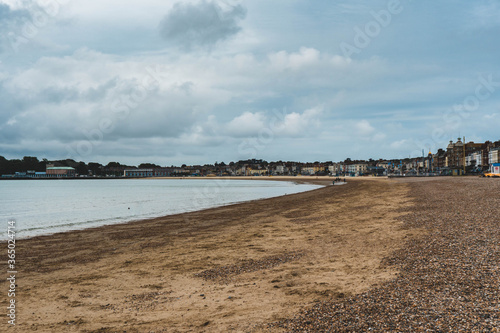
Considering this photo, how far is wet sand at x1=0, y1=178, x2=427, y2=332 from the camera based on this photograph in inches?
260

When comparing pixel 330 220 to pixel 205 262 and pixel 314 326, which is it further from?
pixel 314 326

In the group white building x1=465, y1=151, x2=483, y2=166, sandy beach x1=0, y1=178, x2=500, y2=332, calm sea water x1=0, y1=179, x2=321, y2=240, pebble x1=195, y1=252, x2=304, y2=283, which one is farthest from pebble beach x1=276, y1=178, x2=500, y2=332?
white building x1=465, y1=151, x2=483, y2=166

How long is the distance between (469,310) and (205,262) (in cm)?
760

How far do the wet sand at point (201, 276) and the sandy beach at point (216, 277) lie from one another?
0.03 m

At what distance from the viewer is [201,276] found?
9367 mm

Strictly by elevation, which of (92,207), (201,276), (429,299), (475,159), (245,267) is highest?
(475,159)

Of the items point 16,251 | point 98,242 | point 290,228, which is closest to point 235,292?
point 290,228

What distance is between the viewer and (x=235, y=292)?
25.3ft

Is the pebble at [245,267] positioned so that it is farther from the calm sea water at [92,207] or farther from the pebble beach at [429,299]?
the calm sea water at [92,207]

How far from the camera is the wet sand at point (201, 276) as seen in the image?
21.6ft

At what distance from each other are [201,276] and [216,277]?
507 millimetres

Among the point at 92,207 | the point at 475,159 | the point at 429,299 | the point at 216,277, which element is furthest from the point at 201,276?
the point at 475,159

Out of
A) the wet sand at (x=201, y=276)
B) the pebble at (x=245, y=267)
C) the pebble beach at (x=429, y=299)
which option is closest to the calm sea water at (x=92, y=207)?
the wet sand at (x=201, y=276)

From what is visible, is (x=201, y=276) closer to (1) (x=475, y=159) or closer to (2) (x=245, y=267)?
(2) (x=245, y=267)
